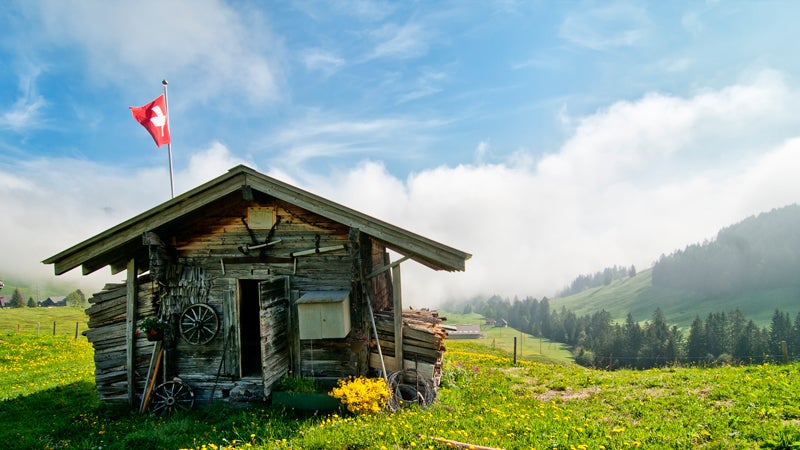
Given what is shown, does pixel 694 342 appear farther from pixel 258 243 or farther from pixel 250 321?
pixel 258 243

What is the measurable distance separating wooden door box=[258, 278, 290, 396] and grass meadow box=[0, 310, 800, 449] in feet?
3.07

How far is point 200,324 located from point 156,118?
6.37 meters

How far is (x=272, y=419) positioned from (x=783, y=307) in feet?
530

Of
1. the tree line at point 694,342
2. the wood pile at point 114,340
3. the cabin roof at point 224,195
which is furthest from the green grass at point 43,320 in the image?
the tree line at point 694,342

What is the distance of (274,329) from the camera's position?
428 inches

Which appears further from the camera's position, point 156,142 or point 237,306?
point 156,142

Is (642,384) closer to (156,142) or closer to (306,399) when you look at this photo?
(306,399)

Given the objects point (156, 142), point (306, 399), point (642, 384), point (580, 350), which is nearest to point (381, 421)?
point (306, 399)

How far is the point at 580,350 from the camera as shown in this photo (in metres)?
121

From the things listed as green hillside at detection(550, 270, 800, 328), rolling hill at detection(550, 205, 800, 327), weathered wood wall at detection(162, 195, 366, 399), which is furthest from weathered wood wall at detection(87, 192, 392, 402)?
rolling hill at detection(550, 205, 800, 327)

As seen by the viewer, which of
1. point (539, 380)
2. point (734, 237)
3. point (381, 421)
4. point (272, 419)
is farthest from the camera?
point (734, 237)

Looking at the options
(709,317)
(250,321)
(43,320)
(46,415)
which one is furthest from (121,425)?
(709,317)

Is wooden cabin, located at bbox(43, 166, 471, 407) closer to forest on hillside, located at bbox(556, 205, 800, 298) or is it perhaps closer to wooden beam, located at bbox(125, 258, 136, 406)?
wooden beam, located at bbox(125, 258, 136, 406)

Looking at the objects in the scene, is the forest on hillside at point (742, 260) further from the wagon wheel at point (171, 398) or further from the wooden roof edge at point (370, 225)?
the wagon wheel at point (171, 398)
